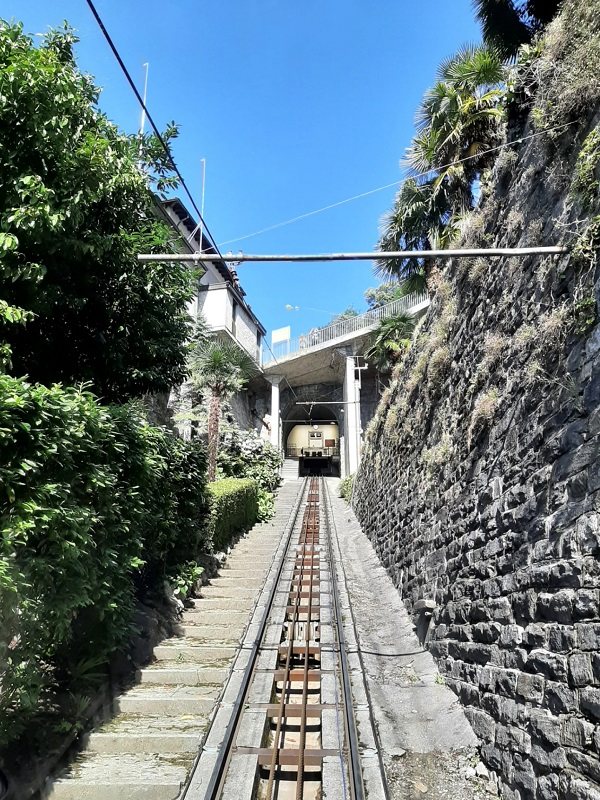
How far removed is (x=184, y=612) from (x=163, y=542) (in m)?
1.20

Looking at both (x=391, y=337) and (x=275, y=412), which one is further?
(x=275, y=412)

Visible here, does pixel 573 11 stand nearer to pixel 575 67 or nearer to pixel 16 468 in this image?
pixel 575 67

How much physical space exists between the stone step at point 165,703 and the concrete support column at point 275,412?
907 inches

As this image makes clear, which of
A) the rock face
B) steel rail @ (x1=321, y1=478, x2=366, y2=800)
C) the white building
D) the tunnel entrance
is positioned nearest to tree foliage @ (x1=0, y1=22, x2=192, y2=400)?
the rock face

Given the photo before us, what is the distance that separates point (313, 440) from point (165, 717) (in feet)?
126

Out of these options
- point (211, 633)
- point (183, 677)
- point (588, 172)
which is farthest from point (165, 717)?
point (588, 172)

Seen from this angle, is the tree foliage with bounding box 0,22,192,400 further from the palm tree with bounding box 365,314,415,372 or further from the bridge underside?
the bridge underside

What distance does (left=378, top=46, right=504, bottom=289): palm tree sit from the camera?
10.9 m

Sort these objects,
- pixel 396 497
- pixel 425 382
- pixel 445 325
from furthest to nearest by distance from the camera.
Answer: pixel 396 497 < pixel 425 382 < pixel 445 325

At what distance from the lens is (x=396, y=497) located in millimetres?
9930

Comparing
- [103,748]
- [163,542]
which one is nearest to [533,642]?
[103,748]

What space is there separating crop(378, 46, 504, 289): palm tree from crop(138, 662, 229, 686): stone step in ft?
26.0

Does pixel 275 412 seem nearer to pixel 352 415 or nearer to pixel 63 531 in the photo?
pixel 352 415

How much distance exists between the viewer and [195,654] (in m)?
6.50
